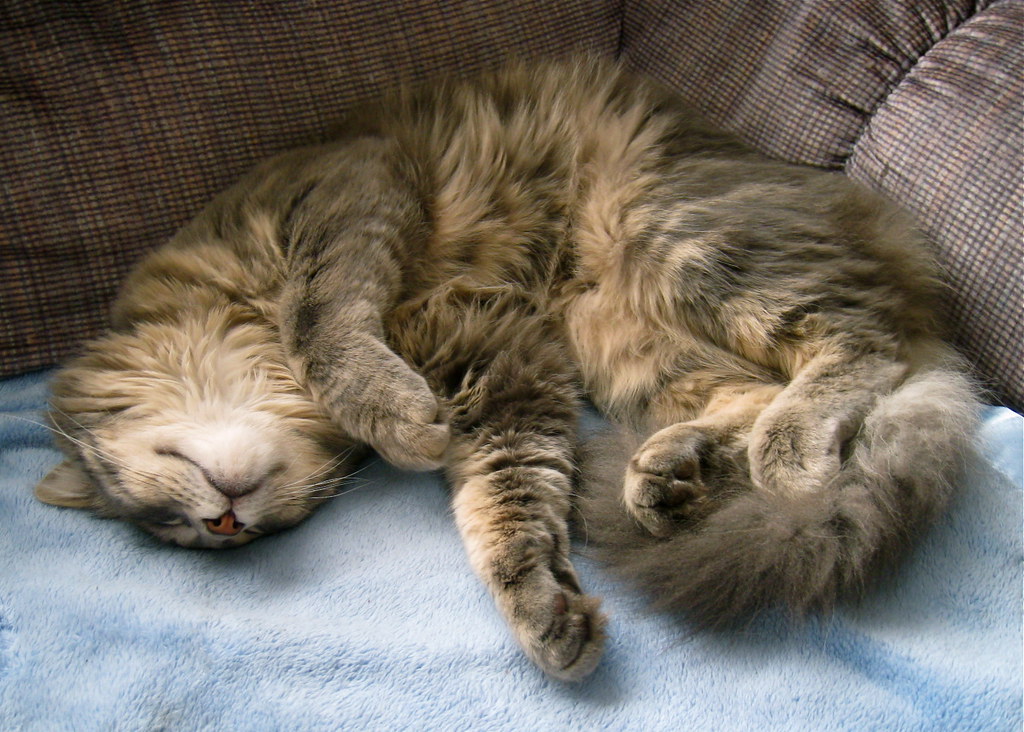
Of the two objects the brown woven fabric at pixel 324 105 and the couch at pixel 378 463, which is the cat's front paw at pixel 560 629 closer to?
the couch at pixel 378 463

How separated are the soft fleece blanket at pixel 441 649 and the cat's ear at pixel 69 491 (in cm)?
11

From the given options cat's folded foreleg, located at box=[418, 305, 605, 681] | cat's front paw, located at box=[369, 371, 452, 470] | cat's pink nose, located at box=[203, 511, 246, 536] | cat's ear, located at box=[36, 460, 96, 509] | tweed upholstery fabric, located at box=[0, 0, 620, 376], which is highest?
tweed upholstery fabric, located at box=[0, 0, 620, 376]

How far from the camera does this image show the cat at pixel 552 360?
1.37 meters

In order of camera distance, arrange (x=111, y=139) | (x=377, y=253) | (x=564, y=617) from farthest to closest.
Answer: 1. (x=111, y=139)
2. (x=377, y=253)
3. (x=564, y=617)

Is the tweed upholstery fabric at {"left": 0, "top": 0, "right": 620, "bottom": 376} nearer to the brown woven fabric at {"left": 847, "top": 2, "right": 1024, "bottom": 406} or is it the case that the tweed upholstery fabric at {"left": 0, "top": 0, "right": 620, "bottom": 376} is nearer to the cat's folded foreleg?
the cat's folded foreleg

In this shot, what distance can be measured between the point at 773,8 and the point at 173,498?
184cm

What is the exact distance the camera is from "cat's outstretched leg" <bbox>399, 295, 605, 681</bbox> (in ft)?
4.28

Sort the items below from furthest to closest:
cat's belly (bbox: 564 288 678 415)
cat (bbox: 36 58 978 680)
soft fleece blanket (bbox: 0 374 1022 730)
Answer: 1. cat's belly (bbox: 564 288 678 415)
2. cat (bbox: 36 58 978 680)
3. soft fleece blanket (bbox: 0 374 1022 730)

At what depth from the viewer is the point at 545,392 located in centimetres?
173

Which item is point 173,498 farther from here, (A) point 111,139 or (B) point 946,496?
(B) point 946,496

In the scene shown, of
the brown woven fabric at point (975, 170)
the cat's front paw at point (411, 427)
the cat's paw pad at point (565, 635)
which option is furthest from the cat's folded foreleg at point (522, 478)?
the brown woven fabric at point (975, 170)

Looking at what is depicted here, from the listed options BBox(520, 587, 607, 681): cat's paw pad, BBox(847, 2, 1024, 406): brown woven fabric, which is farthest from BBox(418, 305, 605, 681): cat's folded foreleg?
BBox(847, 2, 1024, 406): brown woven fabric

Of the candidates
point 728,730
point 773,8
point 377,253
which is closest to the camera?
point 728,730

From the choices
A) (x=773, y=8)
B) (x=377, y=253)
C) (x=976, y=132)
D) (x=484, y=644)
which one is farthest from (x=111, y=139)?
(x=976, y=132)
